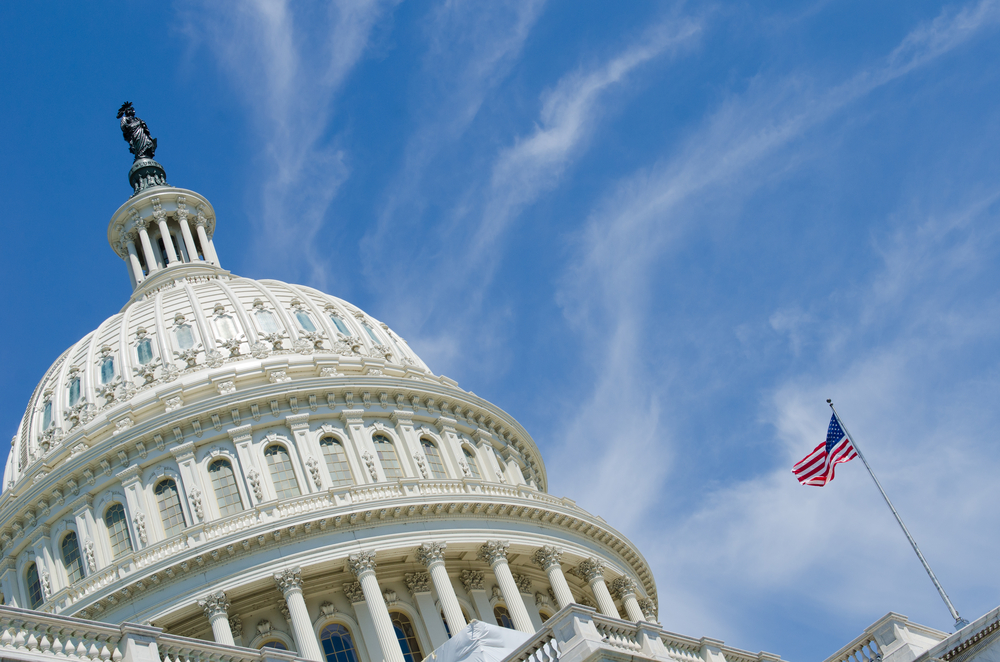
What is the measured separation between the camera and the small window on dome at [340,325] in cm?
6075

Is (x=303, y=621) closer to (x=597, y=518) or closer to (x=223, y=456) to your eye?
(x=223, y=456)

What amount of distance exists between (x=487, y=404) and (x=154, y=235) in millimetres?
29479

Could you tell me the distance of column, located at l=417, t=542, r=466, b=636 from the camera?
140ft

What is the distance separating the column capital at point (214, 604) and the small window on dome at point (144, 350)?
726 inches

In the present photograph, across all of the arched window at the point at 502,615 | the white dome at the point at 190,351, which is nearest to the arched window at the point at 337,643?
the arched window at the point at 502,615

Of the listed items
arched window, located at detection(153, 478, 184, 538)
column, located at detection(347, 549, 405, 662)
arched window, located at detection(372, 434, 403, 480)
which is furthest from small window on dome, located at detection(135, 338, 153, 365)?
column, located at detection(347, 549, 405, 662)

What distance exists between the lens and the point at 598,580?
5003cm

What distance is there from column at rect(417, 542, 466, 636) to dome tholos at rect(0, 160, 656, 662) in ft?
0.30

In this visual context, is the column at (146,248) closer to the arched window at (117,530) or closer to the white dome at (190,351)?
the white dome at (190,351)

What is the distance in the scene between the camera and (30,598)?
4909 cm

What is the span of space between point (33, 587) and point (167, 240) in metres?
28.8

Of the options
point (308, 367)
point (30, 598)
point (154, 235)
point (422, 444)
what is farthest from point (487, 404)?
point (154, 235)

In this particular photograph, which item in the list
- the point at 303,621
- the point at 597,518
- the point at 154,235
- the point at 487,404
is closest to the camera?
the point at 303,621

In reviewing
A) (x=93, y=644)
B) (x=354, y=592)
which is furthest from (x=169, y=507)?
(x=93, y=644)
